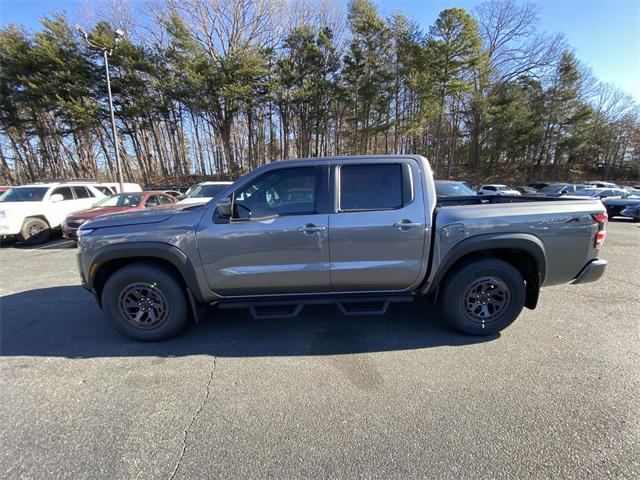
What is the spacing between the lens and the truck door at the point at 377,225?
2916 mm

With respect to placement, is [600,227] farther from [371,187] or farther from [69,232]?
[69,232]

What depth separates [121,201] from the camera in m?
9.25

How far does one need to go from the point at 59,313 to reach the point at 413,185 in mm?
4774

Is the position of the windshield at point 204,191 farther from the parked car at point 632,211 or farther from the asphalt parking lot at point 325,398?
the parked car at point 632,211

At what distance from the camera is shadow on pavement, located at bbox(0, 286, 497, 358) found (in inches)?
118

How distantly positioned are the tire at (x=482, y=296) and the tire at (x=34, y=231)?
35.8 ft

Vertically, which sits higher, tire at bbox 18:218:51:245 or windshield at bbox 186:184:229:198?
windshield at bbox 186:184:229:198

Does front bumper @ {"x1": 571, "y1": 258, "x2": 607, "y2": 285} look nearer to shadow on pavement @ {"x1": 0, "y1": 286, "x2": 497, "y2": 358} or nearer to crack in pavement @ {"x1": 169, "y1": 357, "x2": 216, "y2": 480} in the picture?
shadow on pavement @ {"x1": 0, "y1": 286, "x2": 497, "y2": 358}

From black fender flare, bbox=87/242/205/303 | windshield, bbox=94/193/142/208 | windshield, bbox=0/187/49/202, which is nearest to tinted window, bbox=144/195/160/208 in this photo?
windshield, bbox=94/193/142/208

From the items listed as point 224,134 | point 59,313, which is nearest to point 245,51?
point 224,134

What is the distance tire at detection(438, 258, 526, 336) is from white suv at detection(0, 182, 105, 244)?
10903mm

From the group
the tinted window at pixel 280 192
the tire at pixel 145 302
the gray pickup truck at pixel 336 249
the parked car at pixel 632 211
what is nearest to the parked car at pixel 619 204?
the parked car at pixel 632 211

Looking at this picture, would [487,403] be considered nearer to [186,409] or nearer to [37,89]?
[186,409]

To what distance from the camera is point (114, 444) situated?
1.91 m
